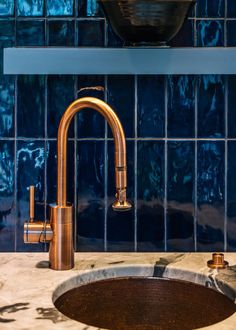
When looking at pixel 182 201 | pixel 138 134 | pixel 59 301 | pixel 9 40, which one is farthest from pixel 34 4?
pixel 59 301

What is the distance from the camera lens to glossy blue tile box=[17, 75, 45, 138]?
1.59 metres

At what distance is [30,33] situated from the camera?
5.20 feet

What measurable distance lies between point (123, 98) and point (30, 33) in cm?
29

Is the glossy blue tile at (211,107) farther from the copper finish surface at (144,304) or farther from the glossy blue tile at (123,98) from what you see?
the copper finish surface at (144,304)

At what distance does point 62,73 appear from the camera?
59.2 inches

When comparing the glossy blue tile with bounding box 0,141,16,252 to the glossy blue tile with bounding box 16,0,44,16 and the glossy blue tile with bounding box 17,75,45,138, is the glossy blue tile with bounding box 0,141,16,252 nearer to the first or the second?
the glossy blue tile with bounding box 17,75,45,138

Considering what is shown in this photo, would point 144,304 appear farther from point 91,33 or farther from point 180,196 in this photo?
point 91,33

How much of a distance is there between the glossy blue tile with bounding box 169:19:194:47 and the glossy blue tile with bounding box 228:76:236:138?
0.14 metres

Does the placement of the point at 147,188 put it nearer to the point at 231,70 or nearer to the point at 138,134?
the point at 138,134

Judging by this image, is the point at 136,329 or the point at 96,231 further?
the point at 96,231

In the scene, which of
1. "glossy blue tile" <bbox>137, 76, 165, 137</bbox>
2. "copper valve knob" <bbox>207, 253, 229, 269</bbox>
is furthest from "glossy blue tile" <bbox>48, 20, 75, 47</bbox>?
"copper valve knob" <bbox>207, 253, 229, 269</bbox>

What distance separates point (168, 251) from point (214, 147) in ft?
0.99

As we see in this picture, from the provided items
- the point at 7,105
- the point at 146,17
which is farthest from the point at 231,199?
the point at 7,105

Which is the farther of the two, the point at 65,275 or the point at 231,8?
the point at 231,8
